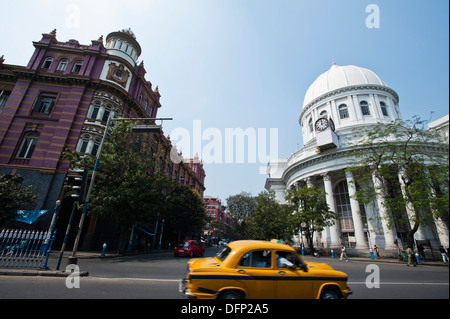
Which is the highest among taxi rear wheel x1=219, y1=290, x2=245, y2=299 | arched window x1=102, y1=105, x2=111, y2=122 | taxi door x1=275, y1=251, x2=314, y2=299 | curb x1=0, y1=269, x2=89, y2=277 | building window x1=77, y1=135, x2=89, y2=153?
arched window x1=102, y1=105, x2=111, y2=122

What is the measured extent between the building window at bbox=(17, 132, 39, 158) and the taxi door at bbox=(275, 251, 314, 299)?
81.6 ft

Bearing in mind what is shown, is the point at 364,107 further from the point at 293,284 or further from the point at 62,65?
the point at 62,65

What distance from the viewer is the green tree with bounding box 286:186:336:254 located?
23.1 meters

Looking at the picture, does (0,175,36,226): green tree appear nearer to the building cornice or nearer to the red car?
the red car

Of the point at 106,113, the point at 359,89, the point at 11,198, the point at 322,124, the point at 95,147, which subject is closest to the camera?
the point at 11,198

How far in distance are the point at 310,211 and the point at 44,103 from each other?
31.2 metres

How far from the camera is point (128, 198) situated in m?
15.0

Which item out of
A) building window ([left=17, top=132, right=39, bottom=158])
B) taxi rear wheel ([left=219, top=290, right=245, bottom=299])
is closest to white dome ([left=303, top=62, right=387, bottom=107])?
taxi rear wheel ([left=219, top=290, right=245, bottom=299])

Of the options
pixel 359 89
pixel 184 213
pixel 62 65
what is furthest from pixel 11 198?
pixel 359 89

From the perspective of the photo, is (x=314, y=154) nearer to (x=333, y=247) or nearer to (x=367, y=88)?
(x=333, y=247)

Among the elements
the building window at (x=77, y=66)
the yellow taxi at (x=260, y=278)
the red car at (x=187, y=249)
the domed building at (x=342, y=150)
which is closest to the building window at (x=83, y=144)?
the building window at (x=77, y=66)

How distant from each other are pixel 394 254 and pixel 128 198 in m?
25.9

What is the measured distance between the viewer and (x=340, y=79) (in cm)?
3997
